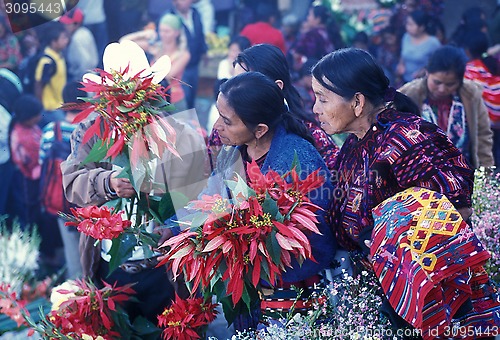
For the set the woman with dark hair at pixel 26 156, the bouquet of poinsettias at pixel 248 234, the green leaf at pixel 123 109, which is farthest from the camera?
the woman with dark hair at pixel 26 156

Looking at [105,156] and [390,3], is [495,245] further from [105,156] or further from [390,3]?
[390,3]

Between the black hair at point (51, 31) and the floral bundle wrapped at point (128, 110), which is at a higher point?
the floral bundle wrapped at point (128, 110)

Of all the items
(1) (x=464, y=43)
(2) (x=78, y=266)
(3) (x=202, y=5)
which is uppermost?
(3) (x=202, y=5)

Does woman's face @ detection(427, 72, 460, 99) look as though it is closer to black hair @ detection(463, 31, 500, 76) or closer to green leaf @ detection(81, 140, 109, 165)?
black hair @ detection(463, 31, 500, 76)

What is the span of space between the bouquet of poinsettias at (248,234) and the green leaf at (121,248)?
0.41 m

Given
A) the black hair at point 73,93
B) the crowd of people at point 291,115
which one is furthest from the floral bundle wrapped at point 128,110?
the black hair at point 73,93

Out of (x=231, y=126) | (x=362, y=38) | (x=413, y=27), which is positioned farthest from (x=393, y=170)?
(x=362, y=38)

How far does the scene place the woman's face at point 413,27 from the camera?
5934mm

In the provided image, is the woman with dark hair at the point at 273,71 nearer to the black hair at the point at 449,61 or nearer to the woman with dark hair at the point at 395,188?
the woman with dark hair at the point at 395,188

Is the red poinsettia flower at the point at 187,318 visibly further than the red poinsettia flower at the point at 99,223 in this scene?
Yes

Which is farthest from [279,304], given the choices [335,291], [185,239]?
[185,239]

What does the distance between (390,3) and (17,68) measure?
11.6ft

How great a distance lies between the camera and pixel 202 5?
6566mm

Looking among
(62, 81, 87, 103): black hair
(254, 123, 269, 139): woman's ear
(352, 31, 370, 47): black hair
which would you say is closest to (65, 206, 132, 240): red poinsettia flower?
(254, 123, 269, 139): woman's ear
